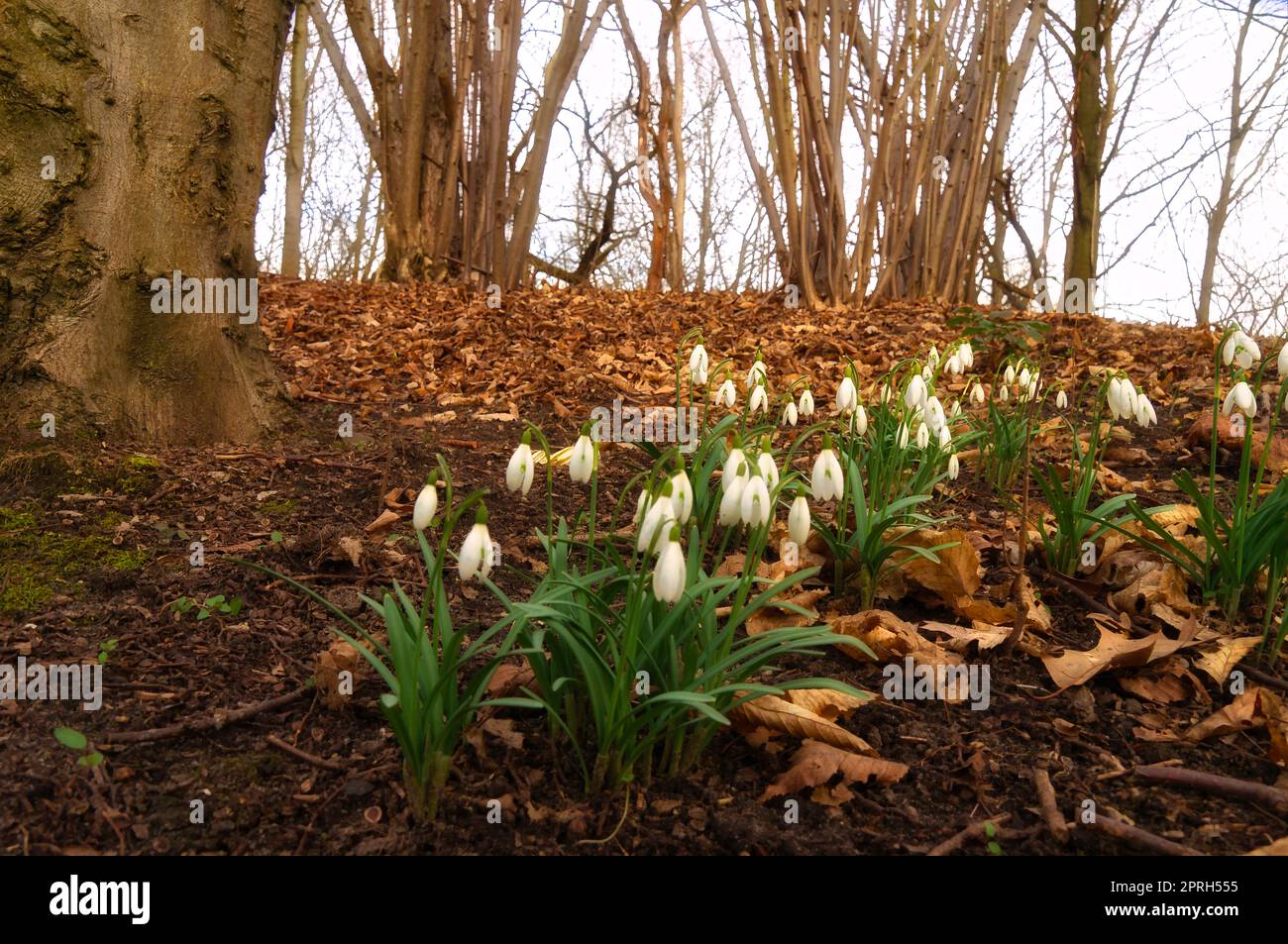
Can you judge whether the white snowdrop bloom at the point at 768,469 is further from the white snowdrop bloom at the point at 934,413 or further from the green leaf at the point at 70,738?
the green leaf at the point at 70,738

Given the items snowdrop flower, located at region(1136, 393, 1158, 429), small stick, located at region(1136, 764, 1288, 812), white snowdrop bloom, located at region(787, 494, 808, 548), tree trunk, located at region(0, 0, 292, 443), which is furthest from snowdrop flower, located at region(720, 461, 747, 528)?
tree trunk, located at region(0, 0, 292, 443)

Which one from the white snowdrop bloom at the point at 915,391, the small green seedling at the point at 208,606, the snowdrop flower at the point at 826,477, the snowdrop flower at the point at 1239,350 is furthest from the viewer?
the white snowdrop bloom at the point at 915,391

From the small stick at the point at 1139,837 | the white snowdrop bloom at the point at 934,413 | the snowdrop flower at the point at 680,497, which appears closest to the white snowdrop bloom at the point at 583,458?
the snowdrop flower at the point at 680,497

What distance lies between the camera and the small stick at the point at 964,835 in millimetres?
1771

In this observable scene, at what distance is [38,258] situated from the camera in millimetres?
3262

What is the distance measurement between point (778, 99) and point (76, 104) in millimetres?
5276

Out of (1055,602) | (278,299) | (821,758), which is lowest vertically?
(821,758)

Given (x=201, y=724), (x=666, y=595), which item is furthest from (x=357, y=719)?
(x=666, y=595)

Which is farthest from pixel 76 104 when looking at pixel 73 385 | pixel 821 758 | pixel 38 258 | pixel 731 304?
pixel 731 304

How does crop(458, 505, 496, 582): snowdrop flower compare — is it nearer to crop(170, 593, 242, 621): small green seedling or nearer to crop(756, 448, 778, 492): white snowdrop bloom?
crop(756, 448, 778, 492): white snowdrop bloom

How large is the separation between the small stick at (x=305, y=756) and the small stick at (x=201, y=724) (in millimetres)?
130

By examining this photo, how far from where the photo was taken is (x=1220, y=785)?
1.93 m
